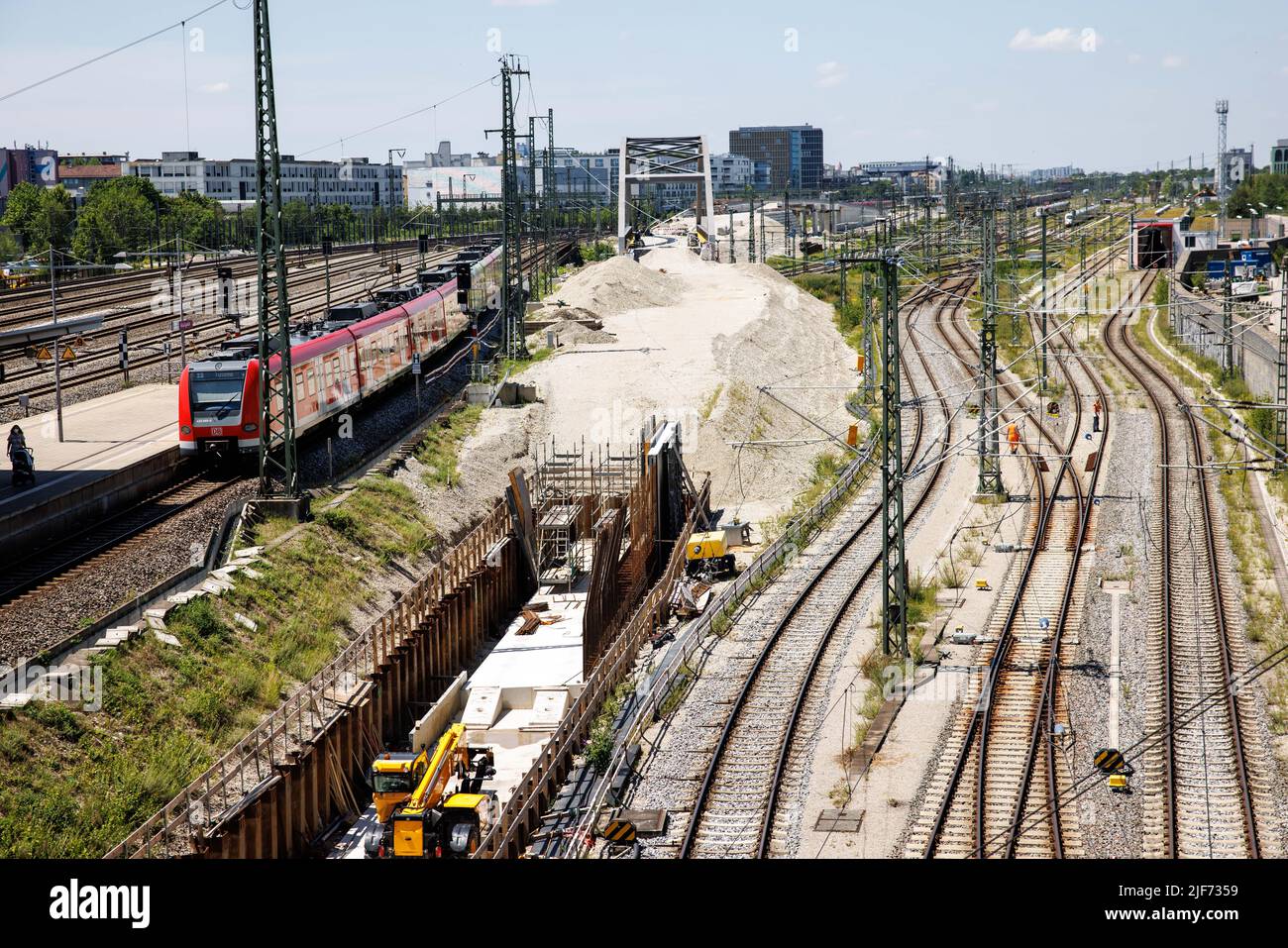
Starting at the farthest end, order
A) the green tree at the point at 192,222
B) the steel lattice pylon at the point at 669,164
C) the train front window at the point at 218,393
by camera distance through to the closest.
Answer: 1. the steel lattice pylon at the point at 669,164
2. the green tree at the point at 192,222
3. the train front window at the point at 218,393

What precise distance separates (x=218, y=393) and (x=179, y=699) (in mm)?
9679

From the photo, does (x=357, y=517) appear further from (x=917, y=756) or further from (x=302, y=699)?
(x=917, y=756)

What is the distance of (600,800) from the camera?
54.0 feet

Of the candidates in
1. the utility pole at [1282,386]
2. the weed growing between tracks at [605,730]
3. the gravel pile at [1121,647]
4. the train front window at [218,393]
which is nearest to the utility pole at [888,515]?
the gravel pile at [1121,647]

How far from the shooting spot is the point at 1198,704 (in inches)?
734

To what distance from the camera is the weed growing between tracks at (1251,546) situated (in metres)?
19.5

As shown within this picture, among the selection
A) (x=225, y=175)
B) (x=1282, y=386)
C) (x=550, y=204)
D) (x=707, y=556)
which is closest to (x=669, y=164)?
(x=550, y=204)

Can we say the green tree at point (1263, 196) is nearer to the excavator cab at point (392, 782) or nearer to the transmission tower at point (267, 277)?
the transmission tower at point (267, 277)

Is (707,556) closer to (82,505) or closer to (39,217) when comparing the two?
(82,505)

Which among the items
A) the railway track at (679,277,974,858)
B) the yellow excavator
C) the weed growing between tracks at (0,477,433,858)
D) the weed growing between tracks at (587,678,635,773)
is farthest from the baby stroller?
the railway track at (679,277,974,858)

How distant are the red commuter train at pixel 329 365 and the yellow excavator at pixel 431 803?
10289mm
